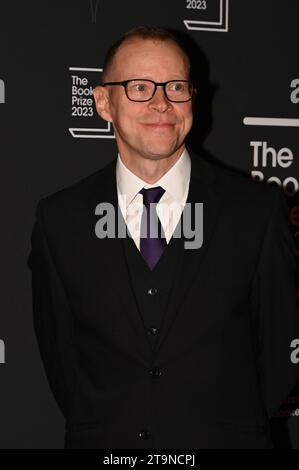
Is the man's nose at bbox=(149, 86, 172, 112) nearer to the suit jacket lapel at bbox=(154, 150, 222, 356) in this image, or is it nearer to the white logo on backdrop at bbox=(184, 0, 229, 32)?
the suit jacket lapel at bbox=(154, 150, 222, 356)

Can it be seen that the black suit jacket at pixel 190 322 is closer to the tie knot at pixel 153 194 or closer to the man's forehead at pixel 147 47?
the tie knot at pixel 153 194

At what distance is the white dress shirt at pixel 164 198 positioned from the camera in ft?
5.30

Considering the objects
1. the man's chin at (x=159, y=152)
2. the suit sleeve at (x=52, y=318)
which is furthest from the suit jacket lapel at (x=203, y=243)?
the suit sleeve at (x=52, y=318)

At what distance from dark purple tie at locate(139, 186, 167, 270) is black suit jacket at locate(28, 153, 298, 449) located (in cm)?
6

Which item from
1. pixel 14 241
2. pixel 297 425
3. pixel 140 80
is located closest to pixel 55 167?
pixel 14 241

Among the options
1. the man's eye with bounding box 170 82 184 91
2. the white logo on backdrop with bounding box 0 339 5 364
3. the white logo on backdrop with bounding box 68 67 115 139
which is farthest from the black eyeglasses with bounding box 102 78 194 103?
the white logo on backdrop with bounding box 0 339 5 364

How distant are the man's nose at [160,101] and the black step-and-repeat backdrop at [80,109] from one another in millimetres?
852

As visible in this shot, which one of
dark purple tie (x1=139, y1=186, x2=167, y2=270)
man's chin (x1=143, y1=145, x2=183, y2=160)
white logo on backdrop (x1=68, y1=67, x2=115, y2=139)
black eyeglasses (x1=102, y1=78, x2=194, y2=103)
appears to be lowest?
dark purple tie (x1=139, y1=186, x2=167, y2=270)

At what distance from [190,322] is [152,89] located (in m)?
0.54

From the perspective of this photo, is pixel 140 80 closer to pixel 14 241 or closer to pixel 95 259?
pixel 95 259

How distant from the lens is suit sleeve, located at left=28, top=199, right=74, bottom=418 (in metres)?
1.76

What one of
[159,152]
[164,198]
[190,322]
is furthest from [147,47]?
[190,322]

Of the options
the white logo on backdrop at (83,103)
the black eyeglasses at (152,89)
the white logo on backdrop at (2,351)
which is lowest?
the white logo on backdrop at (2,351)

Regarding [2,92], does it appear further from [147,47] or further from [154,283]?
[154,283]
